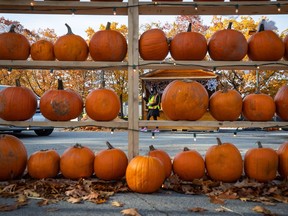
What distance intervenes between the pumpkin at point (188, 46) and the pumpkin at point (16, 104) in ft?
6.08

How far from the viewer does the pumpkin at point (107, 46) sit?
13.1 ft

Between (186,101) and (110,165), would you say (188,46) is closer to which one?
(186,101)

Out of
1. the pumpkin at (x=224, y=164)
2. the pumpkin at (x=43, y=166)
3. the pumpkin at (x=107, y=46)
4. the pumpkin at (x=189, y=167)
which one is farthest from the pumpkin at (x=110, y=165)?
the pumpkin at (x=107, y=46)

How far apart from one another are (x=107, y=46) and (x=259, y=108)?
194cm

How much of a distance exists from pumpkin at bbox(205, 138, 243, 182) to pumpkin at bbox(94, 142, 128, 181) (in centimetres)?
100

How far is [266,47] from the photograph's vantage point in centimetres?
390

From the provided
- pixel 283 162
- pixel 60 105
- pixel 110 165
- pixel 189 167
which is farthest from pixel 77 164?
pixel 283 162

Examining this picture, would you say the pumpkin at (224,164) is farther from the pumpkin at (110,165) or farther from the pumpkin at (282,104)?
the pumpkin at (110,165)

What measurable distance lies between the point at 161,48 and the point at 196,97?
763mm

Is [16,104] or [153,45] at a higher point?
[153,45]

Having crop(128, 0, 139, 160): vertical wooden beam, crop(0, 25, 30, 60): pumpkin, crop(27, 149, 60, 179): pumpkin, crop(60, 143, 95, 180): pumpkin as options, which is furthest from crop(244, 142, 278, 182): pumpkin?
crop(0, 25, 30, 60): pumpkin

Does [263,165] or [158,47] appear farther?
[158,47]

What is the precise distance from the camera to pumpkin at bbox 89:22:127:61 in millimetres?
3990

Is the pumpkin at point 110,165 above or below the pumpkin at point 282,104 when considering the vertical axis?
below
